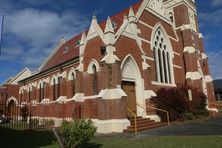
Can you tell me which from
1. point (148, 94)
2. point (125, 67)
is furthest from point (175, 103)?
point (125, 67)

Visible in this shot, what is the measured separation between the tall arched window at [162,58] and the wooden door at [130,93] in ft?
13.7

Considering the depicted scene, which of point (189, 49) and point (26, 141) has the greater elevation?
point (189, 49)

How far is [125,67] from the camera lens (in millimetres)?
16719

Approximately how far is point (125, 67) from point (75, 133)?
950 cm

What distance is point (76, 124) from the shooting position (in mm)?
8180

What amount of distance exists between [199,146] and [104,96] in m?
7.28

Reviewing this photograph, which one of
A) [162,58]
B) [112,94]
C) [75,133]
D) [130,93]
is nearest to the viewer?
[75,133]

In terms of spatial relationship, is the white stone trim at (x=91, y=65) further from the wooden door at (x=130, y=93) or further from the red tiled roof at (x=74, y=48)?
the red tiled roof at (x=74, y=48)

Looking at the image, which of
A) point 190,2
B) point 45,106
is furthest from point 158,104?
point 190,2

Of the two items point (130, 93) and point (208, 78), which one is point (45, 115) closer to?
point (130, 93)

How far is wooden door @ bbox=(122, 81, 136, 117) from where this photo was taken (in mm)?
16672

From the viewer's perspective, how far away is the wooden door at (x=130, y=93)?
16672 mm

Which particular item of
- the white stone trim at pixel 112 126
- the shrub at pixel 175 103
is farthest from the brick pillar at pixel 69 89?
the shrub at pixel 175 103

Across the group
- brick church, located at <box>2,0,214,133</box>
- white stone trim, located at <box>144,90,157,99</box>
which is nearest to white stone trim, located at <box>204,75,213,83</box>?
brick church, located at <box>2,0,214,133</box>
